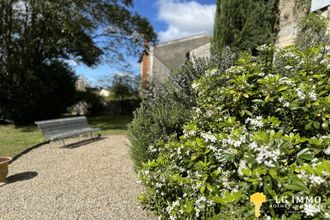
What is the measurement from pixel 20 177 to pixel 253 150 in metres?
4.83

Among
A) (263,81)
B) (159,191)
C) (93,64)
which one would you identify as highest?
(93,64)

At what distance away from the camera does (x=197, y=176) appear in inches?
103

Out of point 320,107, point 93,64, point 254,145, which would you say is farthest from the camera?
point 93,64

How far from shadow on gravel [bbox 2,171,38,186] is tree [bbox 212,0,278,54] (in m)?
5.05

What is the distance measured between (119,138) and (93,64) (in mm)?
9350

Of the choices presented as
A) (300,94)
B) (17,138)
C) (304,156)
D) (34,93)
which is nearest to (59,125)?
(17,138)

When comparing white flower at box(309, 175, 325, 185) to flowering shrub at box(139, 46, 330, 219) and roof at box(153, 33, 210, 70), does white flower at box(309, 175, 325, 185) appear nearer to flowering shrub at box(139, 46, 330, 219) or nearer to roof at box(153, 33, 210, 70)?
flowering shrub at box(139, 46, 330, 219)

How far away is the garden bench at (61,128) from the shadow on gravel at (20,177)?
7.67 feet

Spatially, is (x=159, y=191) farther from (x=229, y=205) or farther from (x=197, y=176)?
(x=229, y=205)

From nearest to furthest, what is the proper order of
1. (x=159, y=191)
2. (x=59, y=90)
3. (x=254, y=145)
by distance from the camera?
1. (x=254, y=145)
2. (x=159, y=191)
3. (x=59, y=90)

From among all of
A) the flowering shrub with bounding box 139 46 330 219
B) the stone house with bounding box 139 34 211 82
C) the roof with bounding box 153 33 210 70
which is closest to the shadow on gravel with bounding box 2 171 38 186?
the flowering shrub with bounding box 139 46 330 219

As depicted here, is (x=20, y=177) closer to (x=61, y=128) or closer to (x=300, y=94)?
(x=61, y=128)

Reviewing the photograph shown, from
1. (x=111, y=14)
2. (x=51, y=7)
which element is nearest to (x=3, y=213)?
(x=51, y=7)

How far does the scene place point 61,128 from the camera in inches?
334
